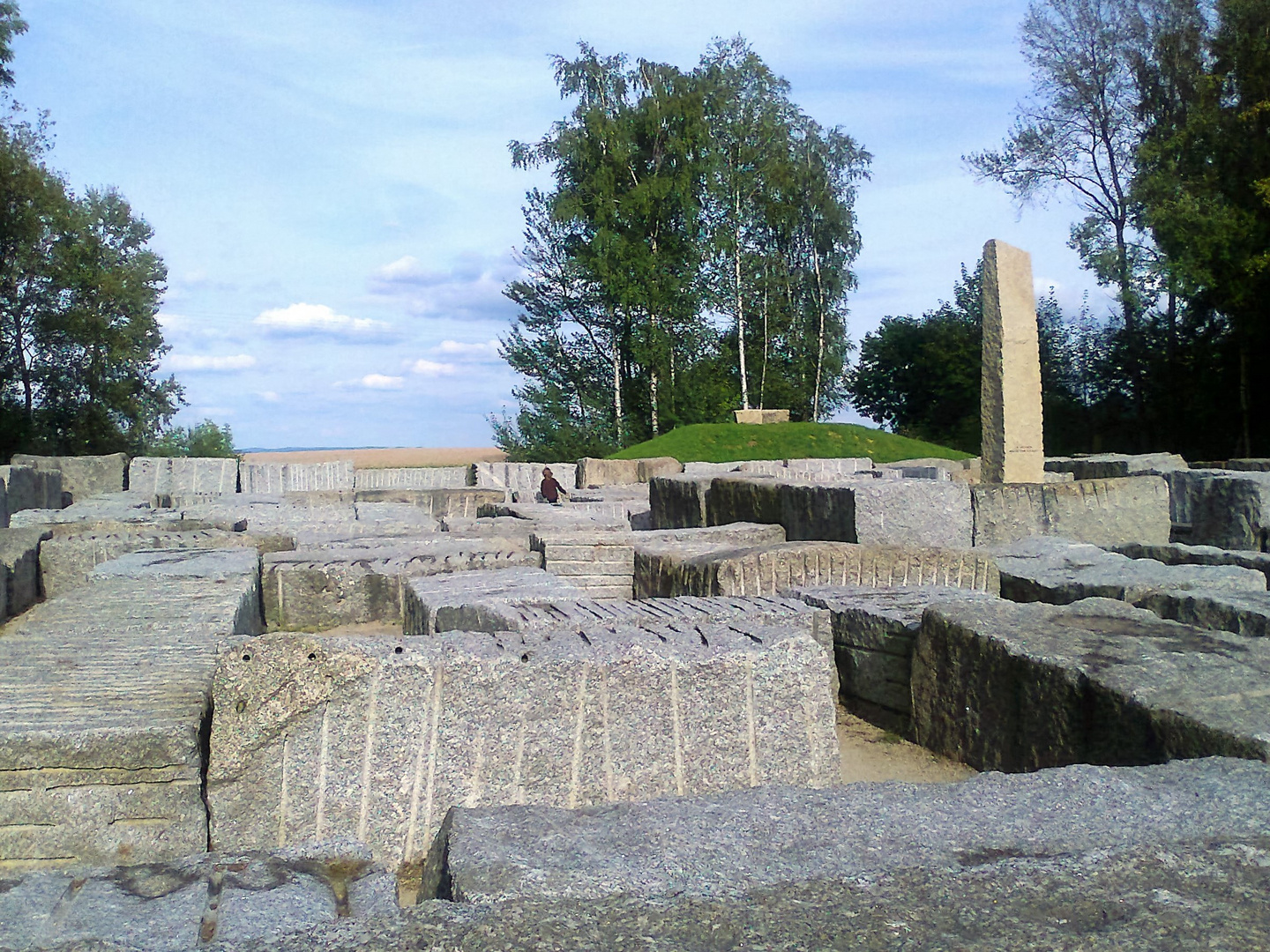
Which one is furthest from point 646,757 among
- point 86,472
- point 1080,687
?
point 86,472

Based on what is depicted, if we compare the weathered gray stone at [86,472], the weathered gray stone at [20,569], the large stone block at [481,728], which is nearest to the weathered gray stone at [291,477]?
the weathered gray stone at [86,472]

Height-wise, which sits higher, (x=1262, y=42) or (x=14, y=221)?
(x=1262, y=42)

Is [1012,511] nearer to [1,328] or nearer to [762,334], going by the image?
[762,334]

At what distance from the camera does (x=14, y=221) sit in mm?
24812

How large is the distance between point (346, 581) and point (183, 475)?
13481 millimetres

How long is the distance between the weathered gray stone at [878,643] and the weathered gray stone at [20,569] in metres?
5.62

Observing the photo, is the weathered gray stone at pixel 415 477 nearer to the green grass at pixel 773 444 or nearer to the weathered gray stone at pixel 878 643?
the green grass at pixel 773 444

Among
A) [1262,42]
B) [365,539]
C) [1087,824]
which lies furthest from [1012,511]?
[1262,42]

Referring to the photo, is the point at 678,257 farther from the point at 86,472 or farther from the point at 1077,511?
the point at 1077,511

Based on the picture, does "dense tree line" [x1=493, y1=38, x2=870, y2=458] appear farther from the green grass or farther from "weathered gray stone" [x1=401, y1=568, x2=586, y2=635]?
"weathered gray stone" [x1=401, y1=568, x2=586, y2=635]

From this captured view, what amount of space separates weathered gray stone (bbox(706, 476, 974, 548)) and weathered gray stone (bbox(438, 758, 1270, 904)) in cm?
404

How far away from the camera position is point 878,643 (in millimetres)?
4426

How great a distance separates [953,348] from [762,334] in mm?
6394

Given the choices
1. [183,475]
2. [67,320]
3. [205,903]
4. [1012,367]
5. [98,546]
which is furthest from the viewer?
[67,320]
